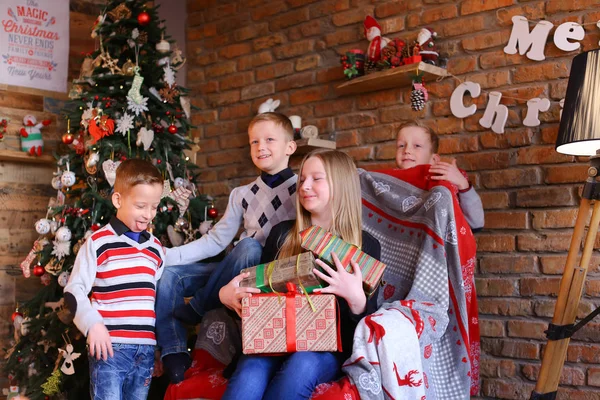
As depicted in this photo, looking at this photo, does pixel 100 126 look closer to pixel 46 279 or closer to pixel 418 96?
pixel 46 279

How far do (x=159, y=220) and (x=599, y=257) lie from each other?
6.45 feet

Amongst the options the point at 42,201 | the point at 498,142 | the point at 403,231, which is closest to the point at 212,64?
the point at 42,201

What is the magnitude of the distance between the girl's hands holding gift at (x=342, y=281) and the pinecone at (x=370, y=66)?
5.25 feet

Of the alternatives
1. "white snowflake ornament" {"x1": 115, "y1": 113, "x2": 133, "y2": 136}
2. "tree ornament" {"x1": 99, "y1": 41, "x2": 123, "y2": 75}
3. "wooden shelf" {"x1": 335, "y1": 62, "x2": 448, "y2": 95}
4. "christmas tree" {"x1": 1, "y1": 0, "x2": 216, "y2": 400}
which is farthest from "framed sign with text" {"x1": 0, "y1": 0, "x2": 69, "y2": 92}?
"wooden shelf" {"x1": 335, "y1": 62, "x2": 448, "y2": 95}

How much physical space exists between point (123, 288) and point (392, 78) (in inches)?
66.7

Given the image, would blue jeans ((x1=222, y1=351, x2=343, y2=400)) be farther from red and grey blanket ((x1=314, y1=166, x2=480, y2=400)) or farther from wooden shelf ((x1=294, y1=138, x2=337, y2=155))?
wooden shelf ((x1=294, y1=138, x2=337, y2=155))

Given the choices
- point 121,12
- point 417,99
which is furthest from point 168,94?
point 417,99

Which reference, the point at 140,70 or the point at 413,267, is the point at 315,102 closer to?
the point at 140,70

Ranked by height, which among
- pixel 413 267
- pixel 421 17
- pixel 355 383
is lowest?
pixel 355 383

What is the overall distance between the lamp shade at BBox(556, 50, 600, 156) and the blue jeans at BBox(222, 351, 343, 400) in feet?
3.58

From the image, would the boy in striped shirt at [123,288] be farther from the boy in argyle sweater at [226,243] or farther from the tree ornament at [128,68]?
the tree ornament at [128,68]

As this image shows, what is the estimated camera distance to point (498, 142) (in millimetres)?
3029

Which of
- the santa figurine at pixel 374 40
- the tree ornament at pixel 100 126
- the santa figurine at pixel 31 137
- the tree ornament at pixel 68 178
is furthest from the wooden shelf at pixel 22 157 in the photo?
the santa figurine at pixel 374 40

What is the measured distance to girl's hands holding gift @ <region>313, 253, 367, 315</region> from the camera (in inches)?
78.8
